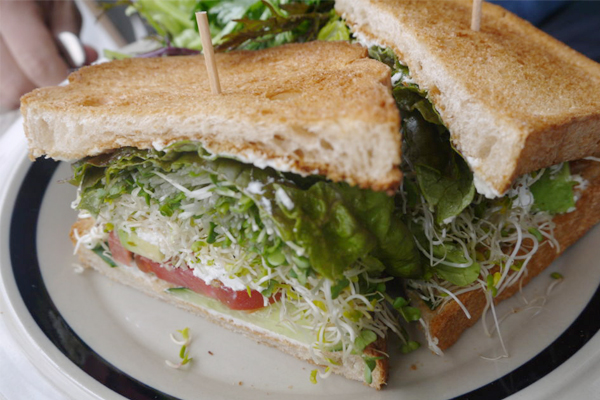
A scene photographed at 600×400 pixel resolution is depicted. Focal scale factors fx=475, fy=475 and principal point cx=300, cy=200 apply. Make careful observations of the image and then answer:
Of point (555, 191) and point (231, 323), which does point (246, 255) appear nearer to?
point (231, 323)

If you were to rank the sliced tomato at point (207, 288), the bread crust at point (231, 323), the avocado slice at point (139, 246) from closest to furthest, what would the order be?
the bread crust at point (231, 323) → the sliced tomato at point (207, 288) → the avocado slice at point (139, 246)

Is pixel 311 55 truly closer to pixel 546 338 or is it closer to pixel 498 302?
pixel 498 302

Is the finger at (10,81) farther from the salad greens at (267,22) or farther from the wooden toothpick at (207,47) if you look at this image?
the wooden toothpick at (207,47)

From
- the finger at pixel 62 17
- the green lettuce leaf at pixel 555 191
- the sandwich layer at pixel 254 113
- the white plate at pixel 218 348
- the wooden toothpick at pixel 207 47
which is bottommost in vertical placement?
the white plate at pixel 218 348

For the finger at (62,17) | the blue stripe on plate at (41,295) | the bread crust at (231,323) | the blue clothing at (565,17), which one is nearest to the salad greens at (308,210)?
the bread crust at (231,323)

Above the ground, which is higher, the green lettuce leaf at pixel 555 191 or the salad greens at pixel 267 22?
the salad greens at pixel 267 22

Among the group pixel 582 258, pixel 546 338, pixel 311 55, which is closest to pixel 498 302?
pixel 546 338
